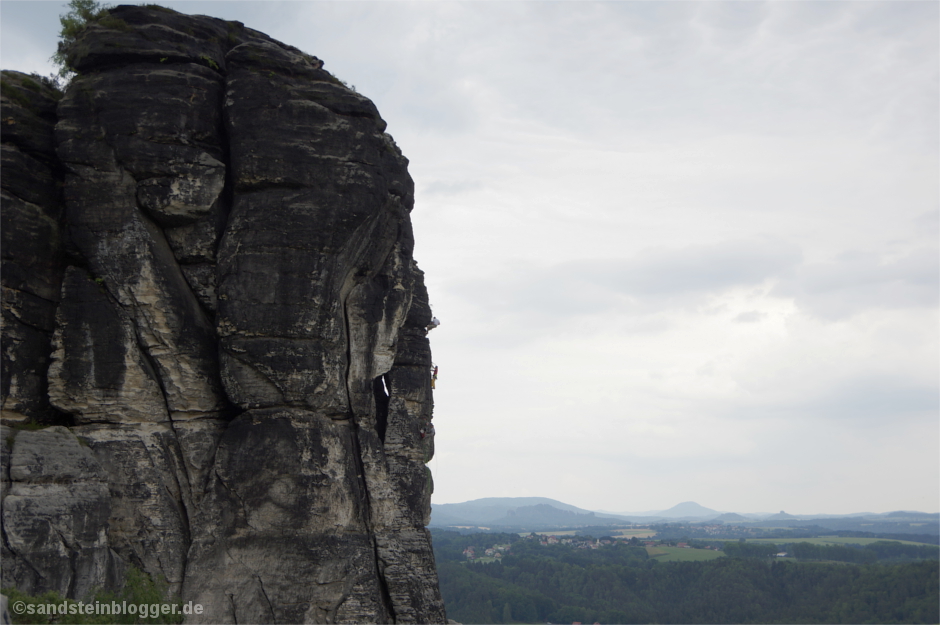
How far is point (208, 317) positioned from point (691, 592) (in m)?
160

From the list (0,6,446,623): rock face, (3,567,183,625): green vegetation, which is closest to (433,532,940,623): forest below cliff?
(0,6,446,623): rock face

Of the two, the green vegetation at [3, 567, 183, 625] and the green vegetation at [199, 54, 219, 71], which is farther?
the green vegetation at [199, 54, 219, 71]

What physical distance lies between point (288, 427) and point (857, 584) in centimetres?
15422

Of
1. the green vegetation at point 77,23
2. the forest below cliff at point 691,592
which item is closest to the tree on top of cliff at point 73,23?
the green vegetation at point 77,23

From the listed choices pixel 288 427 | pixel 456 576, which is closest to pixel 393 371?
pixel 288 427

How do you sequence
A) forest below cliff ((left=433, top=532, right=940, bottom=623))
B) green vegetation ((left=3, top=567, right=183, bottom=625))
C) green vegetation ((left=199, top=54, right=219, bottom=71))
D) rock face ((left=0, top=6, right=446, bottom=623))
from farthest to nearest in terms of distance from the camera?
forest below cliff ((left=433, top=532, right=940, bottom=623))
green vegetation ((left=199, top=54, right=219, bottom=71))
rock face ((left=0, top=6, right=446, bottom=623))
green vegetation ((left=3, top=567, right=183, bottom=625))

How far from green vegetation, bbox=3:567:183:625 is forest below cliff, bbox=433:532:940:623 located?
11207cm

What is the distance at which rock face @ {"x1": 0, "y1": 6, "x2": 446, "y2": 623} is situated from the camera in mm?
24922

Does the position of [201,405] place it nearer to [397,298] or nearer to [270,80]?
[397,298]

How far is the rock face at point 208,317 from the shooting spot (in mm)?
24922

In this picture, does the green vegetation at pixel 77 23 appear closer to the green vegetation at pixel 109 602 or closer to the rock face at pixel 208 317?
the rock face at pixel 208 317

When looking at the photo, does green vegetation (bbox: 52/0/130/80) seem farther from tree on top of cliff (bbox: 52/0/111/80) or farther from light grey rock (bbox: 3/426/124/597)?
light grey rock (bbox: 3/426/124/597)

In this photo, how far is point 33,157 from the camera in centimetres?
2653

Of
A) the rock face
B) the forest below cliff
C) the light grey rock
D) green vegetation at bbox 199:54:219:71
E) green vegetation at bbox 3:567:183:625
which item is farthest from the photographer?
the forest below cliff
